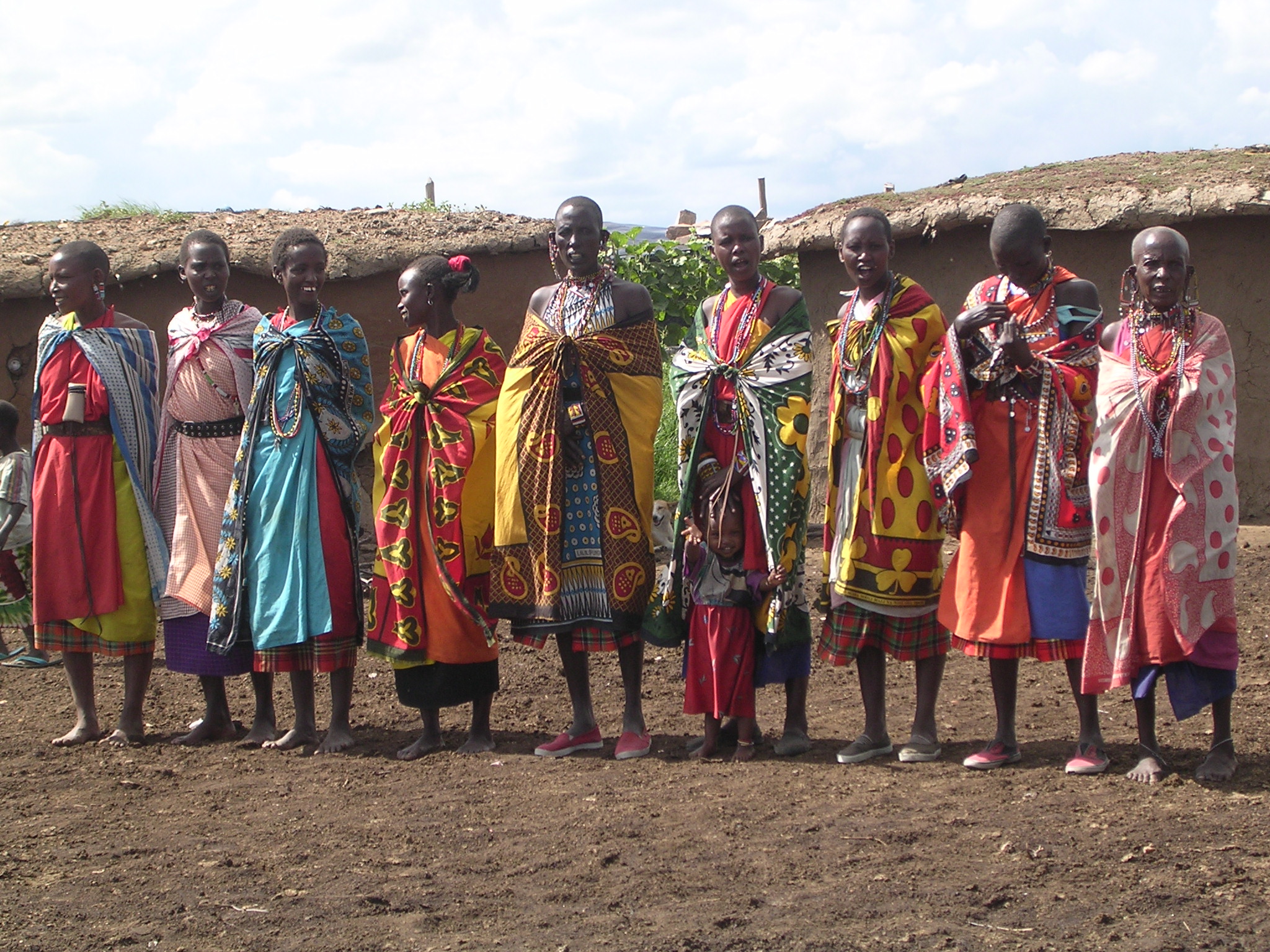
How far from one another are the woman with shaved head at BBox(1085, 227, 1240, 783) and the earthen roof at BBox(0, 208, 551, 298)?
231 inches

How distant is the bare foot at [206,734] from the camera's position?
6125 mm

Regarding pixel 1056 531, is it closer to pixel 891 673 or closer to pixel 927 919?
pixel 927 919

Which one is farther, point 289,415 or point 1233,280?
point 1233,280

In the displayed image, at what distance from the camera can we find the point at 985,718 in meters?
5.82

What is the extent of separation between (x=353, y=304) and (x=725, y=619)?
536cm

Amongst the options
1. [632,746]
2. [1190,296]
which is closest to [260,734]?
[632,746]

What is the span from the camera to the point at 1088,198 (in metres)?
8.59

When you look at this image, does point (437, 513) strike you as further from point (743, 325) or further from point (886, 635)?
point (886, 635)

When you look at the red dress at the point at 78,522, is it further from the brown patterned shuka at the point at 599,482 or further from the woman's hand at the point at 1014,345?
the woman's hand at the point at 1014,345

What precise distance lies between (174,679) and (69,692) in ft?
1.81

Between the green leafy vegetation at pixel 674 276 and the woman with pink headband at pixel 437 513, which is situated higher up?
the green leafy vegetation at pixel 674 276

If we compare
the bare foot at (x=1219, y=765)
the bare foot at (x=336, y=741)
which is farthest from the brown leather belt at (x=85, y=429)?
the bare foot at (x=1219, y=765)

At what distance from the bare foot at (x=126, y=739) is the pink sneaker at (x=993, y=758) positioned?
373 centimetres

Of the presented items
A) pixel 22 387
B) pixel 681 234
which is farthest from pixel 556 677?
pixel 681 234
